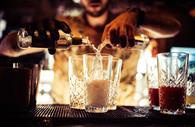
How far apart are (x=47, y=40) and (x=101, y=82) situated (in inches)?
9.6

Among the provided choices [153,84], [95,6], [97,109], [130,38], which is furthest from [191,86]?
[95,6]

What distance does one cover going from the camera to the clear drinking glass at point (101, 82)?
43.0 inches

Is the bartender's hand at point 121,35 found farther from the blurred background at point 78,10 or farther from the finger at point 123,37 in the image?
the blurred background at point 78,10

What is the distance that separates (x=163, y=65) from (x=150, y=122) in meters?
0.33

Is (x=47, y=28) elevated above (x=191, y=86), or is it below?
above

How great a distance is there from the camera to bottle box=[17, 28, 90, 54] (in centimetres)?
117

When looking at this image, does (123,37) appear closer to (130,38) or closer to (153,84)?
(130,38)

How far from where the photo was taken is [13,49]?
2.05 metres

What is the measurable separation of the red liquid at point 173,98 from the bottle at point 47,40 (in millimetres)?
388

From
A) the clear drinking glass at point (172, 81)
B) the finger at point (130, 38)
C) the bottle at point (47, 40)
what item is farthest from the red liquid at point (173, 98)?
the bottle at point (47, 40)

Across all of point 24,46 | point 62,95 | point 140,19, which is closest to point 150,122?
point 24,46

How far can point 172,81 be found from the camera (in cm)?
115

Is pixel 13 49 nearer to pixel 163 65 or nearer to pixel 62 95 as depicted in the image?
pixel 62 95

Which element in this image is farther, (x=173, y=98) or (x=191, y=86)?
(x=191, y=86)
